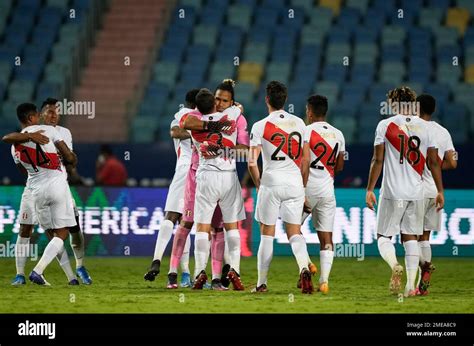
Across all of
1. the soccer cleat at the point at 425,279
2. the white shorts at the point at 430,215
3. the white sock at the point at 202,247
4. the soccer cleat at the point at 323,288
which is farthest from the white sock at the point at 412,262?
the white sock at the point at 202,247

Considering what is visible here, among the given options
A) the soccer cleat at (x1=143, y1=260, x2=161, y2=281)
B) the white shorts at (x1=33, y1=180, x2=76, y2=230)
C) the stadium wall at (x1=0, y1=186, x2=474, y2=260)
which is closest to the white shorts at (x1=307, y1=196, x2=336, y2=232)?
the soccer cleat at (x1=143, y1=260, x2=161, y2=281)

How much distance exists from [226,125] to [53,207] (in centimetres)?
239

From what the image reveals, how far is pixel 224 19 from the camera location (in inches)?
1095

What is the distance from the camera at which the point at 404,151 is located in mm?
13312

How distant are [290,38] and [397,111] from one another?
1356 centimetres

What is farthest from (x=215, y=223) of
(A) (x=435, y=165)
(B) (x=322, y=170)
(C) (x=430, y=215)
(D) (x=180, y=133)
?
(A) (x=435, y=165)

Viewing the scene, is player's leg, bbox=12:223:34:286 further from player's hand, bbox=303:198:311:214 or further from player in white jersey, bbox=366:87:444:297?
player in white jersey, bbox=366:87:444:297

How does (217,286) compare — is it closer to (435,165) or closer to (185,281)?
(185,281)

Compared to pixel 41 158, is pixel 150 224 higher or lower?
lower

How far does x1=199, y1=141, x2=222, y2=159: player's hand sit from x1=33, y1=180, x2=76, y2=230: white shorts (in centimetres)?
195

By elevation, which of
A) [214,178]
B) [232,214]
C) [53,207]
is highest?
[214,178]

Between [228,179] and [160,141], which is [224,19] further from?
[228,179]

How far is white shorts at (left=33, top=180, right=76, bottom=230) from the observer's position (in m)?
14.5
